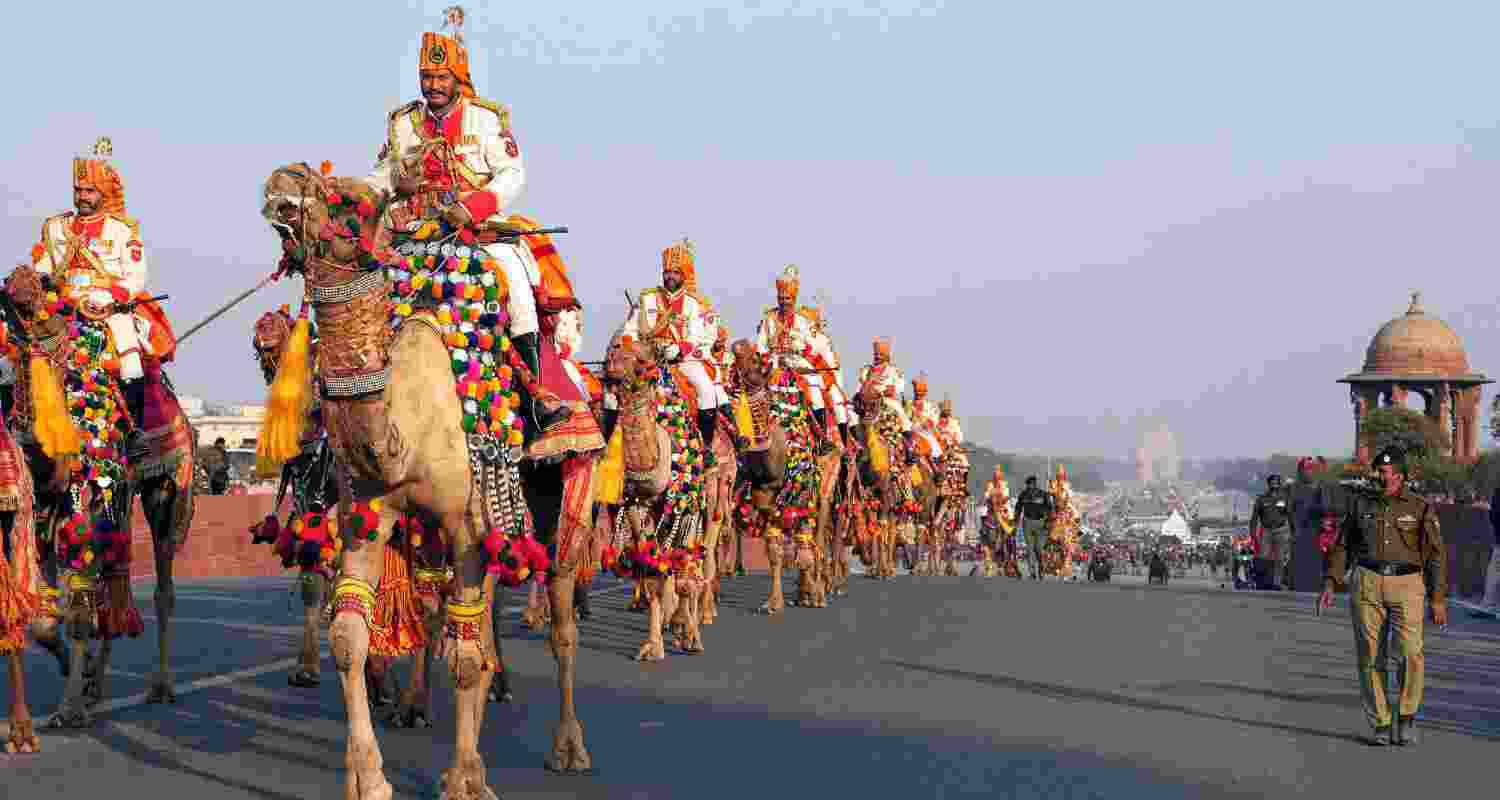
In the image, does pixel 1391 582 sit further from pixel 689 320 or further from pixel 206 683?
pixel 206 683

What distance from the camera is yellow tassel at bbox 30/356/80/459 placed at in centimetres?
1214

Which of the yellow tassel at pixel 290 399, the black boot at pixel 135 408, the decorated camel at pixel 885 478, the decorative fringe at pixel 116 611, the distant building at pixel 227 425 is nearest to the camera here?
the yellow tassel at pixel 290 399

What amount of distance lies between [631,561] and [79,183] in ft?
16.1

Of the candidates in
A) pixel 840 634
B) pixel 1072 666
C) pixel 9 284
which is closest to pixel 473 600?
pixel 9 284

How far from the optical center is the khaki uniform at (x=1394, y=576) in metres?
13.7

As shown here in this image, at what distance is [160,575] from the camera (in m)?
14.3

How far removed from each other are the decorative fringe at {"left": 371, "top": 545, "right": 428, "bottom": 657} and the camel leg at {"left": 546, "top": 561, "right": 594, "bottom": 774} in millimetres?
825

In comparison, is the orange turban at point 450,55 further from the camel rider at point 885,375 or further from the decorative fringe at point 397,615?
the camel rider at point 885,375

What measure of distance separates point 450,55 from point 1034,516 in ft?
112

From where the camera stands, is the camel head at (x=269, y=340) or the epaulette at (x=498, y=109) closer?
the epaulette at (x=498, y=109)

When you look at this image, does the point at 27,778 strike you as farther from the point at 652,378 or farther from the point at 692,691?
the point at 652,378

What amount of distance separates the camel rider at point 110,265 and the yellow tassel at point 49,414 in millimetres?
1130

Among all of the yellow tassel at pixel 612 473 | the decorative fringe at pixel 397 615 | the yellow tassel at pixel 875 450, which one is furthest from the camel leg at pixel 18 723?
the yellow tassel at pixel 875 450

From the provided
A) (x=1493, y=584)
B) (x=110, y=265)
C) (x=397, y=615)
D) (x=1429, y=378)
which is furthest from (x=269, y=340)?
(x=1429, y=378)
